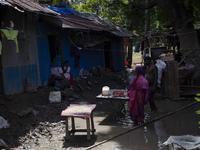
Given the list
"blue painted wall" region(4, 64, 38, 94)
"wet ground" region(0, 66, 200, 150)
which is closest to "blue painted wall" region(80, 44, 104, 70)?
"blue painted wall" region(4, 64, 38, 94)

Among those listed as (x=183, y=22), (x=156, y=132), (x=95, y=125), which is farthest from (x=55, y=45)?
(x=156, y=132)

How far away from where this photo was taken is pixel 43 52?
412 inches

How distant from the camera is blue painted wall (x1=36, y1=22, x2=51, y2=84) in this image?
401 inches

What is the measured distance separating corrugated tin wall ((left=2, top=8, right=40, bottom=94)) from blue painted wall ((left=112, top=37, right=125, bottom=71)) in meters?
8.91

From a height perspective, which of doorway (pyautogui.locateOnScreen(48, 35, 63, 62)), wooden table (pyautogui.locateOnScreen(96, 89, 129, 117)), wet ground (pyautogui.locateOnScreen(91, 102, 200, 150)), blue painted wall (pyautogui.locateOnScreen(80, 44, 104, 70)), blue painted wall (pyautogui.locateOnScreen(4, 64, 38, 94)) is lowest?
wet ground (pyautogui.locateOnScreen(91, 102, 200, 150))

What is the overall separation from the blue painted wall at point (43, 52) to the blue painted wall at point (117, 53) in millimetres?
7976

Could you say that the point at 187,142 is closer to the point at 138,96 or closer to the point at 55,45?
the point at 138,96

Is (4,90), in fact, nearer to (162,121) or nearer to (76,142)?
(76,142)

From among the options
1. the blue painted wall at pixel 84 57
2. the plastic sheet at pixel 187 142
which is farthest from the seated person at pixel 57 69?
the plastic sheet at pixel 187 142

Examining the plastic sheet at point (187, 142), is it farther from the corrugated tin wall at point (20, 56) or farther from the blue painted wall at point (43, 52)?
the blue painted wall at point (43, 52)

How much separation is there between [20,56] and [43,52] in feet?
5.01

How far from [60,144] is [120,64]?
13.6 m

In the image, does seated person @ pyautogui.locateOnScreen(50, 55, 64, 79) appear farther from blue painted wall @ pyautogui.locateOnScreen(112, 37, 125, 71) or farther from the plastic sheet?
blue painted wall @ pyautogui.locateOnScreen(112, 37, 125, 71)

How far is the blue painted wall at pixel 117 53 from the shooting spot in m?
18.1
